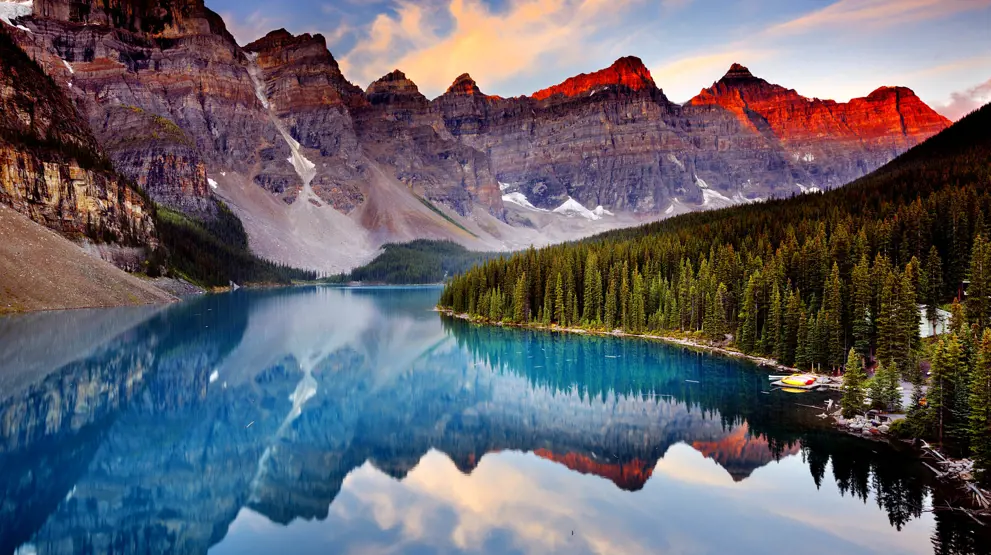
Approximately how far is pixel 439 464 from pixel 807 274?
158 feet

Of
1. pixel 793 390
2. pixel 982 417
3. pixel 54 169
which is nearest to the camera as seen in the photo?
pixel 982 417

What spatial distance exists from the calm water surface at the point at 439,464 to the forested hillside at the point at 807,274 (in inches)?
305

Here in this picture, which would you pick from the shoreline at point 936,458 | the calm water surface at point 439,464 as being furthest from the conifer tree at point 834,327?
the calm water surface at point 439,464

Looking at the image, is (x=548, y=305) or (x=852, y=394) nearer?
(x=852, y=394)

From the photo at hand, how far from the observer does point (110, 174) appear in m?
146

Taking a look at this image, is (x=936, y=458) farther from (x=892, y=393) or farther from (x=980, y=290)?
(x=980, y=290)

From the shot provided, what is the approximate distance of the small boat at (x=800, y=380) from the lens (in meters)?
46.1

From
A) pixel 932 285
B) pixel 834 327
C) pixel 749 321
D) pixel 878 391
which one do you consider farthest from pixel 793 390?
pixel 932 285

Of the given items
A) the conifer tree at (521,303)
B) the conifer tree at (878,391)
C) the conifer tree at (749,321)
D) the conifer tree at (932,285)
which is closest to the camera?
the conifer tree at (878,391)

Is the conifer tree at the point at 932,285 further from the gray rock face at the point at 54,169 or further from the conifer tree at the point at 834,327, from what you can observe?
the gray rock face at the point at 54,169

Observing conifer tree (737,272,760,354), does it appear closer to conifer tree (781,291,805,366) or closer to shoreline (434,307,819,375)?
shoreline (434,307,819,375)

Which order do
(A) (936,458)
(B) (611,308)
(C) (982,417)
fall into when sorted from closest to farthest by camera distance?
(C) (982,417)
(A) (936,458)
(B) (611,308)

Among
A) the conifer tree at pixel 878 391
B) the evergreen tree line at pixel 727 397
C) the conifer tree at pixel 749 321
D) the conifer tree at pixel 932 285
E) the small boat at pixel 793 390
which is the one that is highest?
the conifer tree at pixel 932 285

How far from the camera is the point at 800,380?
152ft
